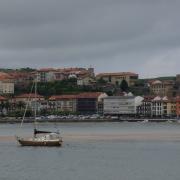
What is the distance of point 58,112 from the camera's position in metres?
192

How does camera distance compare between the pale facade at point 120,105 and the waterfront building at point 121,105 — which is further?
the pale facade at point 120,105

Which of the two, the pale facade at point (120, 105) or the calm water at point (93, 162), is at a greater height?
the pale facade at point (120, 105)

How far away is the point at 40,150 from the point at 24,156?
548cm

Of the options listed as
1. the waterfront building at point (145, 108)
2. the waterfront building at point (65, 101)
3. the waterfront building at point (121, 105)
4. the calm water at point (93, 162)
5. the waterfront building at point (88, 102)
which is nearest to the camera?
the calm water at point (93, 162)

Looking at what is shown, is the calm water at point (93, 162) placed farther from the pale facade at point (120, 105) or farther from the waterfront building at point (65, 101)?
the waterfront building at point (65, 101)

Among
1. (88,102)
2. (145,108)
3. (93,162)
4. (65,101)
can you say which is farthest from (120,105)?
(93,162)

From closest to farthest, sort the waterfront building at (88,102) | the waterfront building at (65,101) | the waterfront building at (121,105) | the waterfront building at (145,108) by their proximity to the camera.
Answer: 1. the waterfront building at (121,105)
2. the waterfront building at (145,108)
3. the waterfront building at (88,102)
4. the waterfront building at (65,101)

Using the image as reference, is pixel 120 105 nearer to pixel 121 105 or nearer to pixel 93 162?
pixel 121 105

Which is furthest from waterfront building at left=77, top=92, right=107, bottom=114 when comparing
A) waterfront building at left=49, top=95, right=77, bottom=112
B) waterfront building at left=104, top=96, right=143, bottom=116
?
waterfront building at left=104, top=96, right=143, bottom=116

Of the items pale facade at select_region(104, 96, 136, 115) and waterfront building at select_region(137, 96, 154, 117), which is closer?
pale facade at select_region(104, 96, 136, 115)

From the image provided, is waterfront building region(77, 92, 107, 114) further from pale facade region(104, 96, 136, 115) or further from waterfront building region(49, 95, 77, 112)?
pale facade region(104, 96, 136, 115)

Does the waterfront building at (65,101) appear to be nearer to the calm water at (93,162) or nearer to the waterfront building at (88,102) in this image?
the waterfront building at (88,102)

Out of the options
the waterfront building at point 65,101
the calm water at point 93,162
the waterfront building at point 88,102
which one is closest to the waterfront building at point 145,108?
the waterfront building at point 88,102

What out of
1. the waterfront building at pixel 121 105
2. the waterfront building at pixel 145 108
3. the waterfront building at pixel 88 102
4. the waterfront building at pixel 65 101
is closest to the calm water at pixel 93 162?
the waterfront building at pixel 121 105
